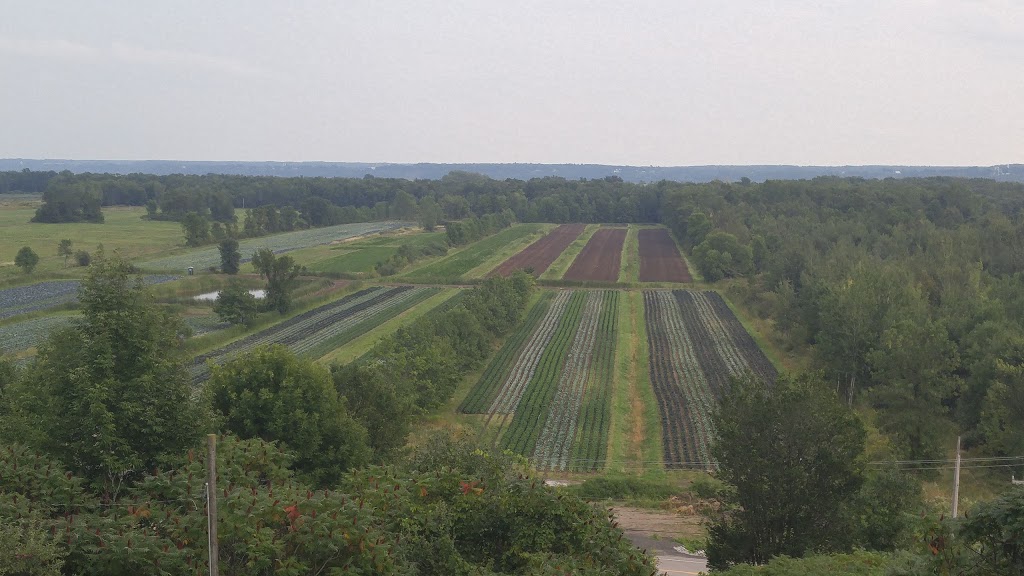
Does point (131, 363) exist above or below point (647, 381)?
above

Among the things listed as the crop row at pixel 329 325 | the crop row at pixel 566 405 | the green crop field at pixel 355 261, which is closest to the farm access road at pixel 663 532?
the crop row at pixel 566 405

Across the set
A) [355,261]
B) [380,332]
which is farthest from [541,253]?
[380,332]

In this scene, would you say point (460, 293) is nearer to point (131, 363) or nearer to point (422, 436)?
point (422, 436)

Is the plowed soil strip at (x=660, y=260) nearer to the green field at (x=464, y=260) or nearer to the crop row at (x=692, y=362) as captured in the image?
the crop row at (x=692, y=362)

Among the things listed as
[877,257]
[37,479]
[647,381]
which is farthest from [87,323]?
[877,257]

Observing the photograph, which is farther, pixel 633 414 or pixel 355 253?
pixel 355 253

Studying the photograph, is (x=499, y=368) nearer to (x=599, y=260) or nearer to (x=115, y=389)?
(x=115, y=389)
